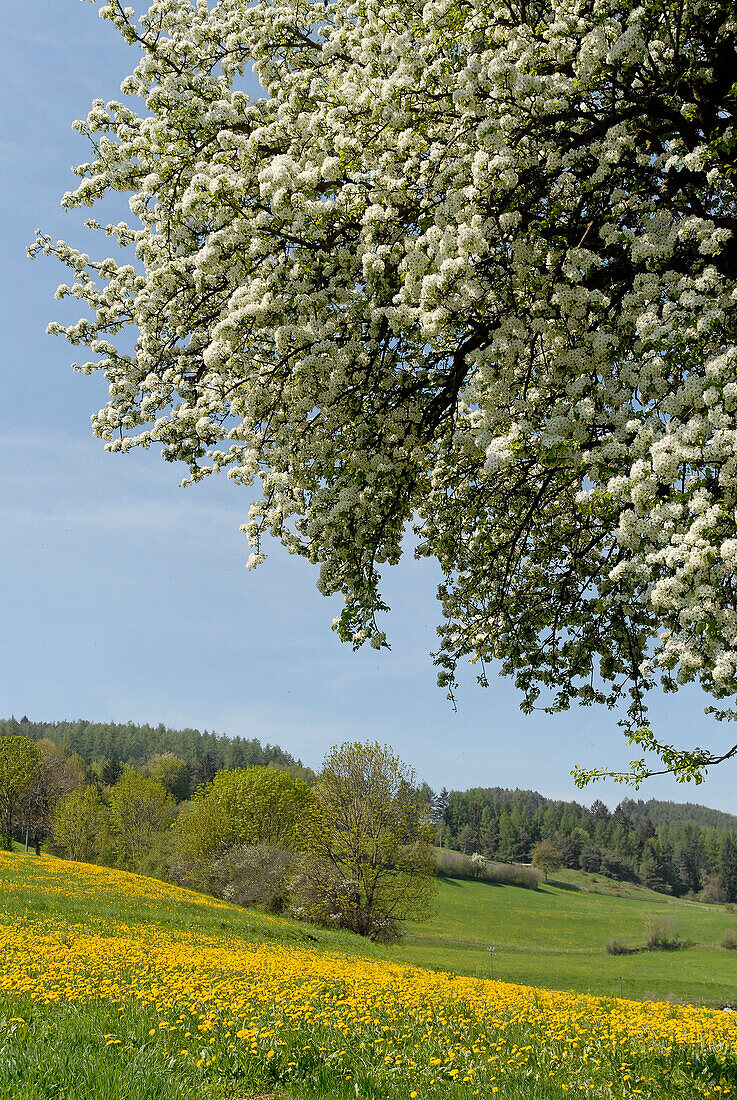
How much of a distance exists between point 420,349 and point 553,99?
10.9 feet

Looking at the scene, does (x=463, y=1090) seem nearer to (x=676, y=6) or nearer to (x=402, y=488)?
(x=402, y=488)

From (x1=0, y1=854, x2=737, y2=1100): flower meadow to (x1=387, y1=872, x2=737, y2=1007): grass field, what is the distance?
1949cm

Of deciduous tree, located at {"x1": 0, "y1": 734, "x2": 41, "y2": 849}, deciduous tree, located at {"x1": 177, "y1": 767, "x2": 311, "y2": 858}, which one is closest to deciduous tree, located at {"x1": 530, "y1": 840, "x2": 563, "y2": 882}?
deciduous tree, located at {"x1": 177, "y1": 767, "x2": 311, "y2": 858}

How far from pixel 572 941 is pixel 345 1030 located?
87.8m

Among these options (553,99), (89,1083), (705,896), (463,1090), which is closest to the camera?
(89,1083)

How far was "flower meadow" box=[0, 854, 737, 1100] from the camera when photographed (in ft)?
22.5

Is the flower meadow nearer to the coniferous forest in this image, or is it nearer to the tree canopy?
the tree canopy

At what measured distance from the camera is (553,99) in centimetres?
749

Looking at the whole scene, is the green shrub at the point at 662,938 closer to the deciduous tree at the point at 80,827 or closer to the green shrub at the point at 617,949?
the green shrub at the point at 617,949

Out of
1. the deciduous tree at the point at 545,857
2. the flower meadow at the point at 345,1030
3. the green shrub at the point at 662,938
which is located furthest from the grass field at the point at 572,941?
the flower meadow at the point at 345,1030

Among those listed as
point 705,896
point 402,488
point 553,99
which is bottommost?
point 705,896

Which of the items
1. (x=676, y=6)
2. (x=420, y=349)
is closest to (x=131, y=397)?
(x=420, y=349)

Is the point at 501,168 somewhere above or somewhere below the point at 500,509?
above

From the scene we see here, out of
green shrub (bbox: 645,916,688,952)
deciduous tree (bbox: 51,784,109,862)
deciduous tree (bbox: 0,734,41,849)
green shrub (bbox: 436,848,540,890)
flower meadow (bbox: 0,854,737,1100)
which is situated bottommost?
green shrub (bbox: 436,848,540,890)
